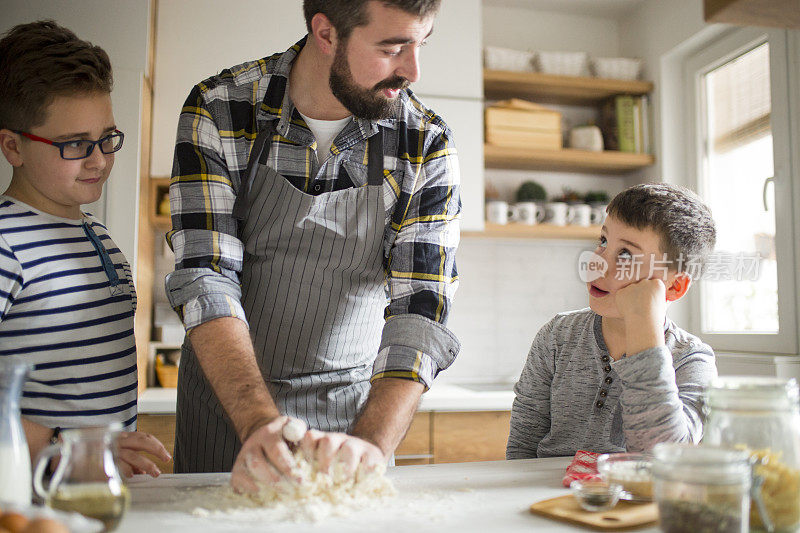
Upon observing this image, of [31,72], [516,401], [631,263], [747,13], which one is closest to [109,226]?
[31,72]

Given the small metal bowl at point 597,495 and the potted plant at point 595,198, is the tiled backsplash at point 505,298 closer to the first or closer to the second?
the potted plant at point 595,198

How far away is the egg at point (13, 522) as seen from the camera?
0.58m

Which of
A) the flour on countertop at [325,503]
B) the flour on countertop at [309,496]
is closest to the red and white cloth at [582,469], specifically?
the flour on countertop at [325,503]

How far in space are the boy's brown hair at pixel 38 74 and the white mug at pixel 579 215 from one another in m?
2.12

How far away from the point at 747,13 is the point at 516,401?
85cm

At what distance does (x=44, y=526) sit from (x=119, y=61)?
2.14 m

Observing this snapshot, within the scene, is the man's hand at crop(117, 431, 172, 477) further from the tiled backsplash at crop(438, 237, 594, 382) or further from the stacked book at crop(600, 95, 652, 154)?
the stacked book at crop(600, 95, 652, 154)

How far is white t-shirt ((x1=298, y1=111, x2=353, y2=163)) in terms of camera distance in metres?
1.30

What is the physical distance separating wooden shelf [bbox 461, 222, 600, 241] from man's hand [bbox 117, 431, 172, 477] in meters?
1.95

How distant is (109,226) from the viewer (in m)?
2.35

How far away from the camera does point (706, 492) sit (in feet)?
2.10

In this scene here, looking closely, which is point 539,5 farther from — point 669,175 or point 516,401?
point 516,401

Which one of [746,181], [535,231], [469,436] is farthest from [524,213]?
[469,436]

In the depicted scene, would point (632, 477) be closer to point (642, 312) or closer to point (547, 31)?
point (642, 312)
